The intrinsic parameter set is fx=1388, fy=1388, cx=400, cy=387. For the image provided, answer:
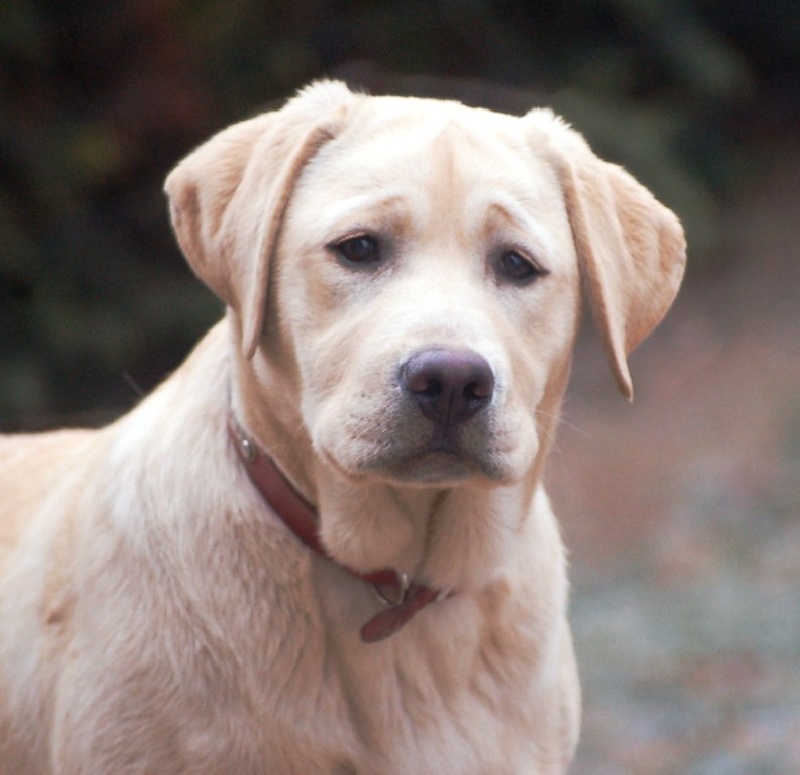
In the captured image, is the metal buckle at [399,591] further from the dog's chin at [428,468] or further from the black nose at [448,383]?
the black nose at [448,383]

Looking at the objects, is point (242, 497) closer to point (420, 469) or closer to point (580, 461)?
point (420, 469)

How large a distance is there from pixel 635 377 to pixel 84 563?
22.3 feet

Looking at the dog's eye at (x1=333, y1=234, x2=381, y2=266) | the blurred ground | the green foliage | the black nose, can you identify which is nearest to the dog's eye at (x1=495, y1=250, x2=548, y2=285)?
the dog's eye at (x1=333, y1=234, x2=381, y2=266)

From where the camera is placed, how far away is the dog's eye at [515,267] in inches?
119

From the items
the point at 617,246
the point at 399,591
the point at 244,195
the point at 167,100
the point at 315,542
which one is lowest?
the point at 167,100

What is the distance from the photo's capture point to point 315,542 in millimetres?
3061

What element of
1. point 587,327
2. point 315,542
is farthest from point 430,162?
point 587,327

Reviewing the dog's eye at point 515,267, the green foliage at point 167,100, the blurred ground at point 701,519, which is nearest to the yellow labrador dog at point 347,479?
the dog's eye at point 515,267

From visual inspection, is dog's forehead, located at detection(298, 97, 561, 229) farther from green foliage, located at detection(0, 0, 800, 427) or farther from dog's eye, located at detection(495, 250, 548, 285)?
green foliage, located at detection(0, 0, 800, 427)

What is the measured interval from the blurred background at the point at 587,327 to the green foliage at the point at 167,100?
0.02m

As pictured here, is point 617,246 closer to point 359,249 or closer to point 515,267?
point 515,267

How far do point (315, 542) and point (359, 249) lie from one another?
2.14 feet

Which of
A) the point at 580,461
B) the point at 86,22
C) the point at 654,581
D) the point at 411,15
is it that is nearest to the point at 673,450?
the point at 580,461

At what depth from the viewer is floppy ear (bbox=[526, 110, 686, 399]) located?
3.14m
